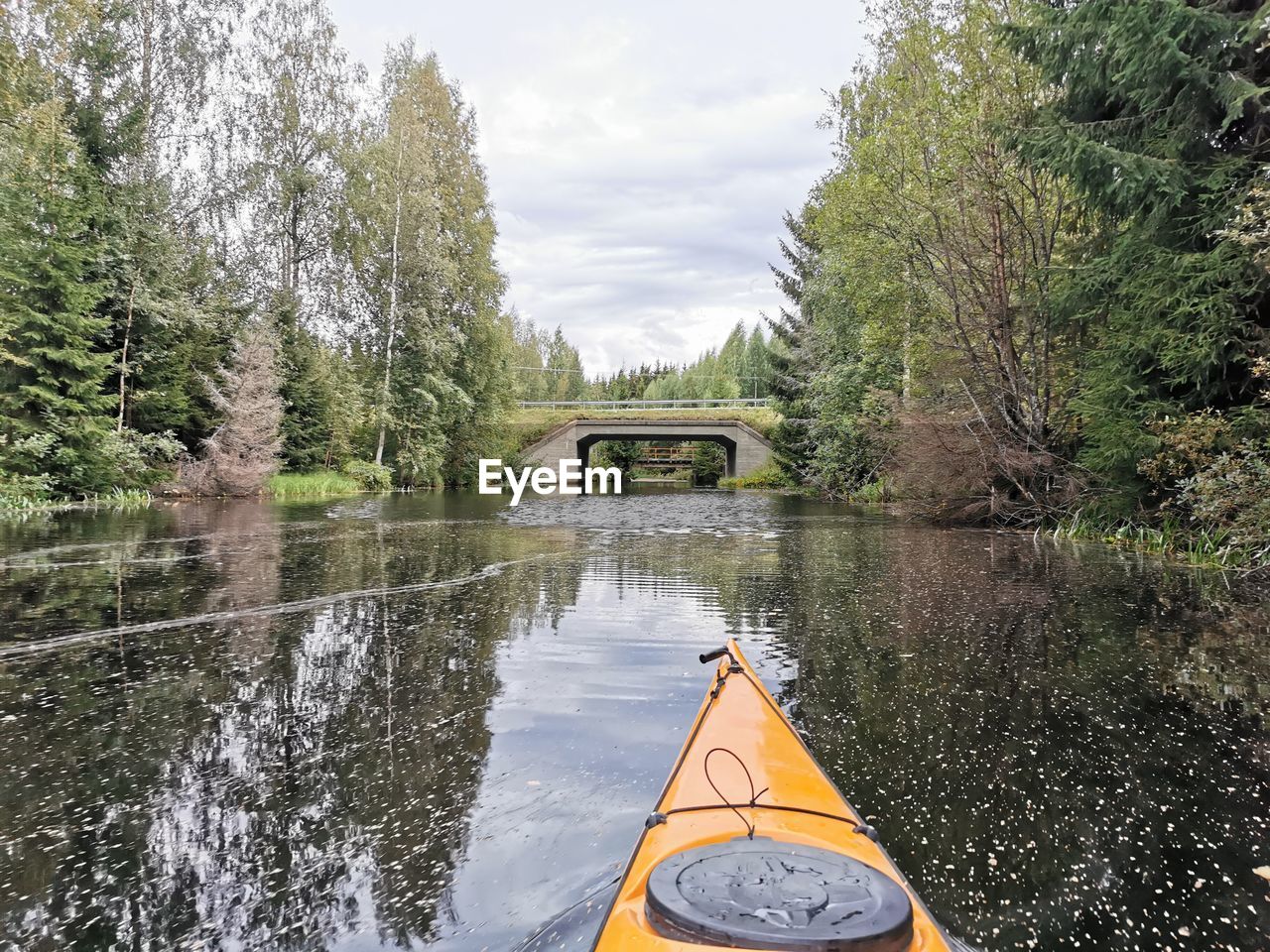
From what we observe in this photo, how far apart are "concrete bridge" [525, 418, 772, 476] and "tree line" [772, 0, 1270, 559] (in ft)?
54.4

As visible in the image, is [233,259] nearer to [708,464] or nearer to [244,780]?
[244,780]

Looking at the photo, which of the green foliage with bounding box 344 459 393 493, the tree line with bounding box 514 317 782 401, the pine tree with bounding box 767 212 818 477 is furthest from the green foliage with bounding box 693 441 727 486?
the green foliage with bounding box 344 459 393 493

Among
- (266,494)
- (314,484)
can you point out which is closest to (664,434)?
(314,484)

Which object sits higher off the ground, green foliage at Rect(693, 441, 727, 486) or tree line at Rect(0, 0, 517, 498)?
tree line at Rect(0, 0, 517, 498)

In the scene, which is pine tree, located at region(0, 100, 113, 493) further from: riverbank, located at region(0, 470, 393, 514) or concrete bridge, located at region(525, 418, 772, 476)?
concrete bridge, located at region(525, 418, 772, 476)

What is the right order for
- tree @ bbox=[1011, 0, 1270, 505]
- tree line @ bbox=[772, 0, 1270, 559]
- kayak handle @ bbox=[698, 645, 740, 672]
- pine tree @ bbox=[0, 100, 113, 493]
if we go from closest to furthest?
kayak handle @ bbox=[698, 645, 740, 672] → tree @ bbox=[1011, 0, 1270, 505] → tree line @ bbox=[772, 0, 1270, 559] → pine tree @ bbox=[0, 100, 113, 493]

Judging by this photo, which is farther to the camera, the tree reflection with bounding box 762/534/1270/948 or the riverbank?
the riverbank

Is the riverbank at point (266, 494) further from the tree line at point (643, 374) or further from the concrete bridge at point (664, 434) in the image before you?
the tree line at point (643, 374)

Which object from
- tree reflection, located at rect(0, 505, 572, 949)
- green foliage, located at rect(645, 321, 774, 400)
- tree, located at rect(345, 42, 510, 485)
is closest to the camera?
tree reflection, located at rect(0, 505, 572, 949)

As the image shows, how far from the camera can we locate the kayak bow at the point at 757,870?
147cm

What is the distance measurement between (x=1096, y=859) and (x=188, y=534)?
40.7 ft

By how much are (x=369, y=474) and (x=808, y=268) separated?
19612 millimetres

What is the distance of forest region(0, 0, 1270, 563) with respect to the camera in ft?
26.5

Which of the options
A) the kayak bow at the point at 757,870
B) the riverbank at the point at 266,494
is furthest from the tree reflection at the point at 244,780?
the riverbank at the point at 266,494
